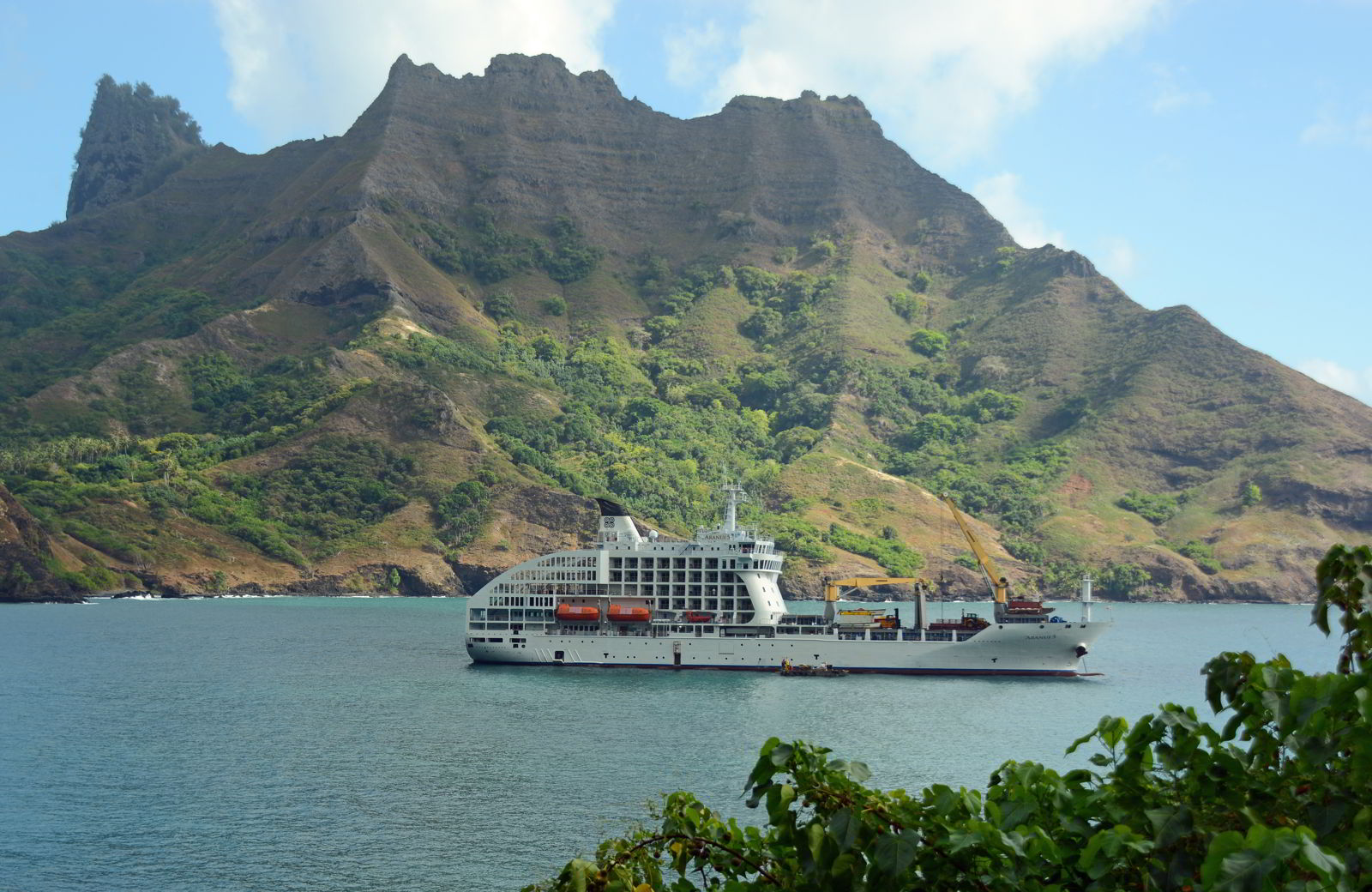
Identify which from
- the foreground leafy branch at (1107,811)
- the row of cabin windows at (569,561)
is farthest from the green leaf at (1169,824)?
the row of cabin windows at (569,561)

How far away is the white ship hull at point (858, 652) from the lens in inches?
3593

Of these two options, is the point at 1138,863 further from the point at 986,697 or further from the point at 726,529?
the point at 726,529

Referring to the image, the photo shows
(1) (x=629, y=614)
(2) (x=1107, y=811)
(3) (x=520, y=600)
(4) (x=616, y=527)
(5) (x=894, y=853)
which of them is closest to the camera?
(5) (x=894, y=853)

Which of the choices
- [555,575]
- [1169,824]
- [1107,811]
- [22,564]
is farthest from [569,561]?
[22,564]

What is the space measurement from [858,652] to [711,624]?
994 centimetres

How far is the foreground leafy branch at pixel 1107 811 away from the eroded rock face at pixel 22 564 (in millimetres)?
181718

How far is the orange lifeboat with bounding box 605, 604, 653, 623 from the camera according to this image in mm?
94875

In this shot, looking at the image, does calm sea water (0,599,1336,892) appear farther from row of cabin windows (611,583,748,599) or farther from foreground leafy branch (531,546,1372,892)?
foreground leafy branch (531,546,1372,892)

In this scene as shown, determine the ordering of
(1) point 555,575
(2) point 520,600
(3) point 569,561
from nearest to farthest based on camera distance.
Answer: (1) point 555,575 → (2) point 520,600 → (3) point 569,561

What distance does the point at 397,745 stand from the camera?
59.5 meters

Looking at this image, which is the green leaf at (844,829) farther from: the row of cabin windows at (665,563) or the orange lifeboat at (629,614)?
the row of cabin windows at (665,563)

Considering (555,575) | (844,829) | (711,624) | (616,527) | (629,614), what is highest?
(616,527)

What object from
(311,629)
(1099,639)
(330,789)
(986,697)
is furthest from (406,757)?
(1099,639)

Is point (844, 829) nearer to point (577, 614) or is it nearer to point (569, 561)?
point (577, 614)
